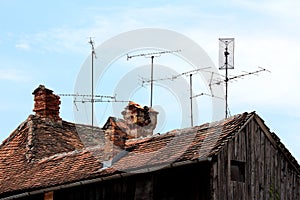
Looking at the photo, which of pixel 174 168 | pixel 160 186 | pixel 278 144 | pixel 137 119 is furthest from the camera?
pixel 137 119

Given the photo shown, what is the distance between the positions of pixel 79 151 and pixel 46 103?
15.1 ft

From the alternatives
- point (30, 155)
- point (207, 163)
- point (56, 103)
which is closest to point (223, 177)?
point (207, 163)

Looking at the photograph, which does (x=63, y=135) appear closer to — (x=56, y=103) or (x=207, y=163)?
(x=56, y=103)

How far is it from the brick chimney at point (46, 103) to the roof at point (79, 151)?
437mm

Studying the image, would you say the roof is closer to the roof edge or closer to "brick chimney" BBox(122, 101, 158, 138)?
the roof edge

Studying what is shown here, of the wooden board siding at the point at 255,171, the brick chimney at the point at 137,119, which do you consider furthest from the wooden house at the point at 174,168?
the brick chimney at the point at 137,119

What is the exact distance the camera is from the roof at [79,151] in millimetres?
20203

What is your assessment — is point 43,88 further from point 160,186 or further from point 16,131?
point 160,186

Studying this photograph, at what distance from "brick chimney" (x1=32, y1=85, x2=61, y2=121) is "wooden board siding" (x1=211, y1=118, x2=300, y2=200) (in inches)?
357

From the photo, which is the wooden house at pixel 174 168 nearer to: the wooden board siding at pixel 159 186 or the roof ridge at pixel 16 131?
the wooden board siding at pixel 159 186

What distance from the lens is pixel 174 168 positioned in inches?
786

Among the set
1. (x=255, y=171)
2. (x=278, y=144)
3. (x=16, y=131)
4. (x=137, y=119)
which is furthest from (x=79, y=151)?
(x=278, y=144)

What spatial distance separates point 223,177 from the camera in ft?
65.1

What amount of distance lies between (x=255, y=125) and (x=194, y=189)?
98.2 inches
